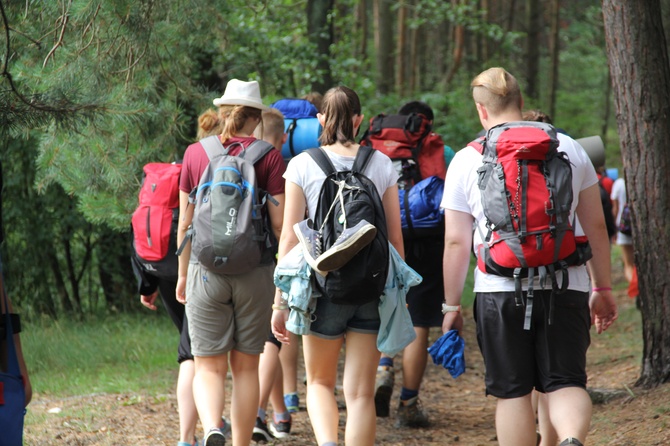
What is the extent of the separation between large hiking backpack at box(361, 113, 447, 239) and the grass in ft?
9.36

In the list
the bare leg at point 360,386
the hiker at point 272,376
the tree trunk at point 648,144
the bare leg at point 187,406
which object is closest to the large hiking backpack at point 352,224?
the bare leg at point 360,386

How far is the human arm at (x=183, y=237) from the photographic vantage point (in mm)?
4570

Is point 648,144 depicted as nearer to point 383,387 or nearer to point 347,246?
point 383,387

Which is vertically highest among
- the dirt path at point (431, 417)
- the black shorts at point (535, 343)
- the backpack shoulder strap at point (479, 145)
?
the backpack shoulder strap at point (479, 145)

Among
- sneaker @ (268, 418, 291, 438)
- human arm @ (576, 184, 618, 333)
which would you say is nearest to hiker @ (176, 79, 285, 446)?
sneaker @ (268, 418, 291, 438)

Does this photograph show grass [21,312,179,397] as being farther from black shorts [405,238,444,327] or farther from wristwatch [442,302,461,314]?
wristwatch [442,302,461,314]

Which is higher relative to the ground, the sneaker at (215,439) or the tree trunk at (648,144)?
the tree trunk at (648,144)

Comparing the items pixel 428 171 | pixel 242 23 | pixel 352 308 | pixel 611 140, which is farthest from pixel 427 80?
pixel 352 308

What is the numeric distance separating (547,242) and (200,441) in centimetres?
308

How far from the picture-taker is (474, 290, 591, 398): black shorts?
11.9 feet

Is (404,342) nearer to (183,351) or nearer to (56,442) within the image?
(183,351)

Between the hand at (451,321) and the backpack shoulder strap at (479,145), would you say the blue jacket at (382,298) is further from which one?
the backpack shoulder strap at (479,145)

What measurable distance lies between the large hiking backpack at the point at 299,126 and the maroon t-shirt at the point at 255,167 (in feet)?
3.48

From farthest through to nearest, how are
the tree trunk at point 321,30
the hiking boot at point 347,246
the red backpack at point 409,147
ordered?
the tree trunk at point 321,30 → the red backpack at point 409,147 → the hiking boot at point 347,246
